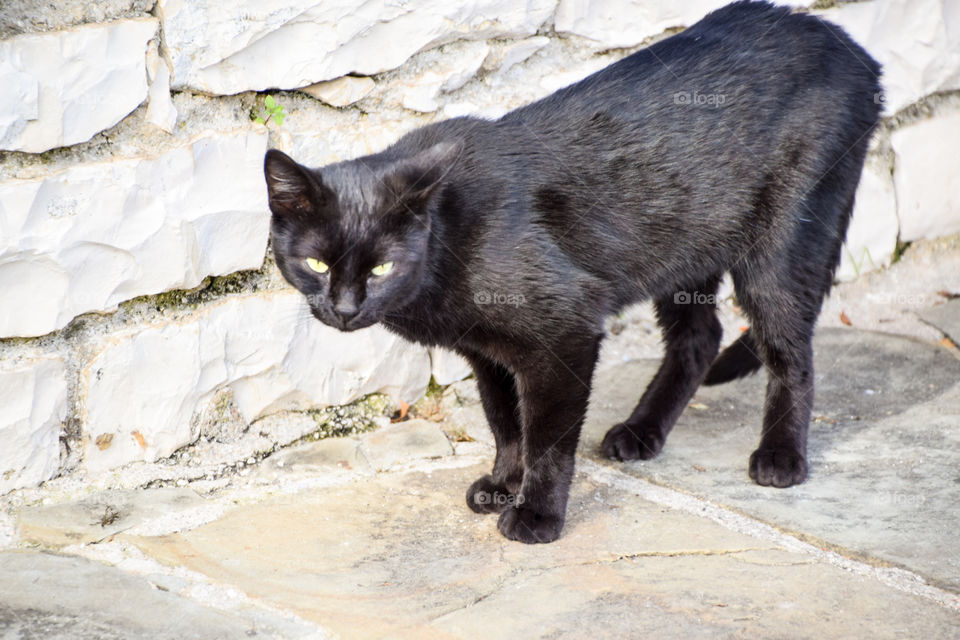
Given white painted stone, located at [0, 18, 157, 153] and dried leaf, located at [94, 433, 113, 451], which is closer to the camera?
white painted stone, located at [0, 18, 157, 153]

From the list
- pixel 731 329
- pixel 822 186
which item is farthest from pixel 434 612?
pixel 731 329

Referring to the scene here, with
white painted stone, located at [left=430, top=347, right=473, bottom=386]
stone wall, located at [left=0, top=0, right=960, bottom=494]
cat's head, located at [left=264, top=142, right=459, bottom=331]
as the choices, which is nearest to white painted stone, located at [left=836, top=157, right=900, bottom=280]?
stone wall, located at [left=0, top=0, right=960, bottom=494]

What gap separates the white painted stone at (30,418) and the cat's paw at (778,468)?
1.64 m

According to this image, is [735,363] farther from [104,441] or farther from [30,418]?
[30,418]

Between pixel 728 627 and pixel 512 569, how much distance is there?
464mm

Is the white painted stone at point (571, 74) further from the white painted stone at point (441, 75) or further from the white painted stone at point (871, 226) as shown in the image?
the white painted stone at point (871, 226)

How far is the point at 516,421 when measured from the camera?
2.49 metres

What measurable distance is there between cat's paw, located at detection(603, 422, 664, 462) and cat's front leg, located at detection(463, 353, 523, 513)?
0.32m

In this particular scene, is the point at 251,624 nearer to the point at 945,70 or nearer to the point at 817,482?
the point at 817,482

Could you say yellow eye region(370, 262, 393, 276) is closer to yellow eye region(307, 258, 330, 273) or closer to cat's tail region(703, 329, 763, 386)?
yellow eye region(307, 258, 330, 273)

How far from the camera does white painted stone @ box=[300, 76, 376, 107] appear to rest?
100 inches

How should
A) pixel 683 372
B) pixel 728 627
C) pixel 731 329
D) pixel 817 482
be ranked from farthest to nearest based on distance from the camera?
pixel 731 329 < pixel 683 372 < pixel 817 482 < pixel 728 627

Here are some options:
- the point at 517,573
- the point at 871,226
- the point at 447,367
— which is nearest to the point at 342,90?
the point at 447,367

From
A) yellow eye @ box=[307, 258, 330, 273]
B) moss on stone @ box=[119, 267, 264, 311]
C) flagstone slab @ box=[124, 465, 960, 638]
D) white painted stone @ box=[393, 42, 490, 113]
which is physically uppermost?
white painted stone @ box=[393, 42, 490, 113]
